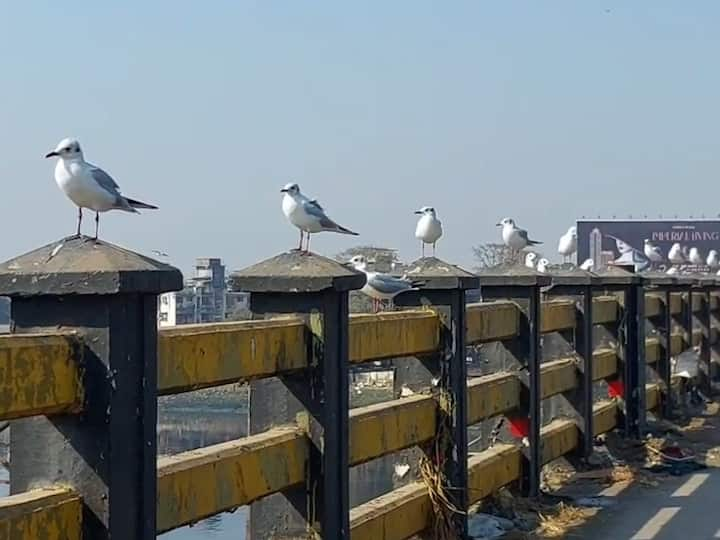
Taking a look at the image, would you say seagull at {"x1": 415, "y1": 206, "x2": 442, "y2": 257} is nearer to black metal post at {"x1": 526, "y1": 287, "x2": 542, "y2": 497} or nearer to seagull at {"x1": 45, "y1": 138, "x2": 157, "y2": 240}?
black metal post at {"x1": 526, "y1": 287, "x2": 542, "y2": 497}

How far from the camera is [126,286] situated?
3311 mm

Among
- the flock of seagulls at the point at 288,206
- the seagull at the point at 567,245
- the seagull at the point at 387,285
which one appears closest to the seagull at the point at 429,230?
the flock of seagulls at the point at 288,206

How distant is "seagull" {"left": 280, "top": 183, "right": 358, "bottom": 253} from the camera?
6.54m

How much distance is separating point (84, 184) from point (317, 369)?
1.14 m

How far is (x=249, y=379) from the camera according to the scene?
427cm

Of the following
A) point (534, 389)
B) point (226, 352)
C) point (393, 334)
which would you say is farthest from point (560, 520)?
point (226, 352)

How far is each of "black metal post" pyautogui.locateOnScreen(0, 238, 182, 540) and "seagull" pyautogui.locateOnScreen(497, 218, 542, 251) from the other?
35.4 ft

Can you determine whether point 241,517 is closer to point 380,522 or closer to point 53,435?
point 380,522

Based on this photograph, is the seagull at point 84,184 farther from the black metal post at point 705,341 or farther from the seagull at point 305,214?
the black metal post at point 705,341

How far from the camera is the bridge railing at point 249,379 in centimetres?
327

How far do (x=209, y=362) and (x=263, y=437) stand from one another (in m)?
0.62

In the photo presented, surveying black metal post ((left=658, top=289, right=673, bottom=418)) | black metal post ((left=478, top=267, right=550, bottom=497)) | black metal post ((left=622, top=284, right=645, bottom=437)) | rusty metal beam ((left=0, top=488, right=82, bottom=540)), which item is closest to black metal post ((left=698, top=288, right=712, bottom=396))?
black metal post ((left=658, top=289, right=673, bottom=418))

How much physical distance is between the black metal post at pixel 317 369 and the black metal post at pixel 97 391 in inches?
53.1

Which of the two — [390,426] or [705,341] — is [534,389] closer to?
[390,426]
